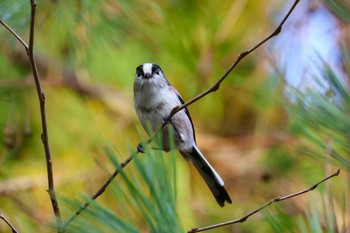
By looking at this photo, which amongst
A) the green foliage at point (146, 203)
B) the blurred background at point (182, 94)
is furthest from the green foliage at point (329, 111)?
the blurred background at point (182, 94)

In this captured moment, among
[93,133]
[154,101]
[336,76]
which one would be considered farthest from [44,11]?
[336,76]

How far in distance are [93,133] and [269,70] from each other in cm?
56

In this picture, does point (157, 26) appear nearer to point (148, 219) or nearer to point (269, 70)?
point (269, 70)

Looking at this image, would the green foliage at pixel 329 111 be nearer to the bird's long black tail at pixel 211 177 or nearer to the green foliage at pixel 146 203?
the green foliage at pixel 146 203

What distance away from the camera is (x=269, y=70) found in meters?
2.15

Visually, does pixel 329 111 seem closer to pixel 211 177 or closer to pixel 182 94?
pixel 211 177

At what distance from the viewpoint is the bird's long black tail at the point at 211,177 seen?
160 centimetres

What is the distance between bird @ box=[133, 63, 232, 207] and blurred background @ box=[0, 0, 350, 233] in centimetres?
12

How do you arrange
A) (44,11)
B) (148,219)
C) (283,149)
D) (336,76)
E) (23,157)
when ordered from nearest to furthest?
1. (148,219)
2. (336,76)
3. (44,11)
4. (283,149)
5. (23,157)

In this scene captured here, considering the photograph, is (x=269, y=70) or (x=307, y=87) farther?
(x=269, y=70)

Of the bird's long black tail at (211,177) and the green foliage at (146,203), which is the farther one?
the bird's long black tail at (211,177)

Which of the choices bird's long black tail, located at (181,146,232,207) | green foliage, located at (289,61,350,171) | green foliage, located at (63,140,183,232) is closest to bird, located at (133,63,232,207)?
bird's long black tail, located at (181,146,232,207)

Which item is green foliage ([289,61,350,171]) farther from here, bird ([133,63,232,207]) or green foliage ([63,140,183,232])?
bird ([133,63,232,207])

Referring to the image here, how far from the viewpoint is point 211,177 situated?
168 centimetres
